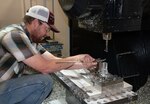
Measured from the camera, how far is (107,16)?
40.1 inches

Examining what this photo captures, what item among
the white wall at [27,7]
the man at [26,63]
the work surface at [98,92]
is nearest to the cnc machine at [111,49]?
the work surface at [98,92]

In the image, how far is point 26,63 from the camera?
1343 mm

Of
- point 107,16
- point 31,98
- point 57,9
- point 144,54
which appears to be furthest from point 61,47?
point 107,16

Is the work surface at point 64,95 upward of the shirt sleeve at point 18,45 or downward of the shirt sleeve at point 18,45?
downward

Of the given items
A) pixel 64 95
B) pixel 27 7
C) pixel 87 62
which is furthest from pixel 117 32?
pixel 27 7

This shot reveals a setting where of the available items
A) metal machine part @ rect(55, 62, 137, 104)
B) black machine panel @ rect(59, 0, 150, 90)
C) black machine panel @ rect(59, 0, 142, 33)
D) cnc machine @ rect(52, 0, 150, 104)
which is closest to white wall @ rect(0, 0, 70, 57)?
black machine panel @ rect(59, 0, 150, 90)

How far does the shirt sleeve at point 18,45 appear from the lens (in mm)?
1290

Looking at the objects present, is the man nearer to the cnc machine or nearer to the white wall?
the cnc machine

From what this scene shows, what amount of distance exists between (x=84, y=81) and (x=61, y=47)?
1426mm

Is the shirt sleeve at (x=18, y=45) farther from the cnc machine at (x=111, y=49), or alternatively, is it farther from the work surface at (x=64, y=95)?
the work surface at (x=64, y=95)

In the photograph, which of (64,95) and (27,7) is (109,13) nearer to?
Result: (64,95)

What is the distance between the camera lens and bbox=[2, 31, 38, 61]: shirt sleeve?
4.23ft

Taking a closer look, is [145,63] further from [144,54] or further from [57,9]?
[57,9]

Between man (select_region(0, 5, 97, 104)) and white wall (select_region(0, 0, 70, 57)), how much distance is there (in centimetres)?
147
